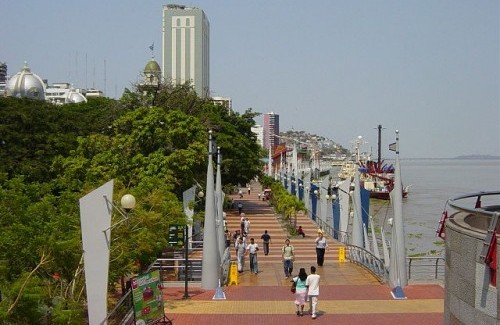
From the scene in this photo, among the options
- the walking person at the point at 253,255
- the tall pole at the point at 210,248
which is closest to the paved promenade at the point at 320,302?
the walking person at the point at 253,255

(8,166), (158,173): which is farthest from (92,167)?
(8,166)

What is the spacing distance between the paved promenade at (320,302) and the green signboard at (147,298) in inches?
62.5

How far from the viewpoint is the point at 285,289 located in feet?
68.6

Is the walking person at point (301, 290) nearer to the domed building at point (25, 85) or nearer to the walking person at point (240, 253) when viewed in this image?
the walking person at point (240, 253)

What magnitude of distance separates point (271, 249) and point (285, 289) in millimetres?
13085

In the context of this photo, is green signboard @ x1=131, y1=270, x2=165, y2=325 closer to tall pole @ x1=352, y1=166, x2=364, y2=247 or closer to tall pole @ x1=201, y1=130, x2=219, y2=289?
tall pole @ x1=201, y1=130, x2=219, y2=289

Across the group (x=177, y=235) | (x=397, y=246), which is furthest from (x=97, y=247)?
(x=397, y=246)

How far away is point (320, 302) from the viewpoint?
1870 cm

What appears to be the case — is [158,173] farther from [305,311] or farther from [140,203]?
[305,311]

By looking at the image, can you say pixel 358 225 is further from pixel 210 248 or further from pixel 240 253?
pixel 210 248

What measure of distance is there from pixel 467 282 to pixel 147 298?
7028 millimetres

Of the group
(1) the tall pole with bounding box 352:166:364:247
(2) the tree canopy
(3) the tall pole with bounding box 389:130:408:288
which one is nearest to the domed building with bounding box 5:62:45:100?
(2) the tree canopy

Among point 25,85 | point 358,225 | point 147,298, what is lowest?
point 147,298

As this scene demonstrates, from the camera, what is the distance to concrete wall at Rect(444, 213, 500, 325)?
8.95 meters
